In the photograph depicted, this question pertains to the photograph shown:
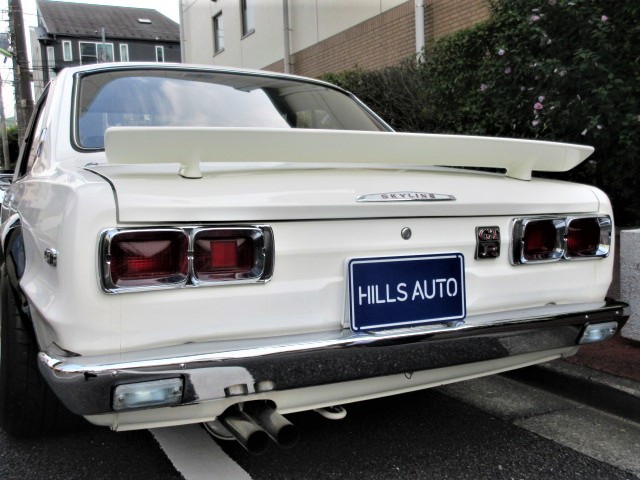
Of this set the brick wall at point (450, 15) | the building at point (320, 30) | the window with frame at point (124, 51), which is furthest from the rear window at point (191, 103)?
the window with frame at point (124, 51)

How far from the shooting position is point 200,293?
1822 millimetres

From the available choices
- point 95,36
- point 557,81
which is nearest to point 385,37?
point 557,81

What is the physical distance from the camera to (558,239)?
7.98 ft

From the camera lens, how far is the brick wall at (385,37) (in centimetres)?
881

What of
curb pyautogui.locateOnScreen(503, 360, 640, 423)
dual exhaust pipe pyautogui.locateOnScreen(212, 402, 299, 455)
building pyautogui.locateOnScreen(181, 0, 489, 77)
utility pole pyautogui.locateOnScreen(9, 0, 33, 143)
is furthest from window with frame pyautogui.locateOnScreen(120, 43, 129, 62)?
dual exhaust pipe pyautogui.locateOnScreen(212, 402, 299, 455)

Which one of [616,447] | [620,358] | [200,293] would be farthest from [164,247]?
[620,358]

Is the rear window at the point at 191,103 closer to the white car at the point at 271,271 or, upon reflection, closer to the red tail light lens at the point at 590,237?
the white car at the point at 271,271

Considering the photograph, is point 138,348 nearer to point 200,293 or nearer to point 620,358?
point 200,293

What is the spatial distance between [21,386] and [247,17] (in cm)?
1541

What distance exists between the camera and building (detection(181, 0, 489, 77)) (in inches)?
366

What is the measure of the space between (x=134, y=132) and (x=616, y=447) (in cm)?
236

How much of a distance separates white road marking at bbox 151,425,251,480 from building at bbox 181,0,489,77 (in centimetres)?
638

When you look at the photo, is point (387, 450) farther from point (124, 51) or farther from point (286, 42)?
point (124, 51)

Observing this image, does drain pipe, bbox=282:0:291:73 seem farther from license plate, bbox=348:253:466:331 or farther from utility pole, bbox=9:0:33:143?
license plate, bbox=348:253:466:331
